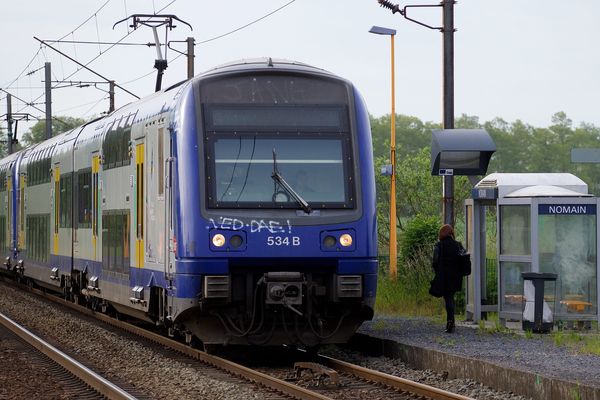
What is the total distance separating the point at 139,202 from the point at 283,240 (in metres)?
3.56

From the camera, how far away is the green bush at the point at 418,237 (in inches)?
993

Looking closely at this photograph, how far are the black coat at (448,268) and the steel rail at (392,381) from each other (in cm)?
248

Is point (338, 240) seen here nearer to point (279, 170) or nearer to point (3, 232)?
point (279, 170)

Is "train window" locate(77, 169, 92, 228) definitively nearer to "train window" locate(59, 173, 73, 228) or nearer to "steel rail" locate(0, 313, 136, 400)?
"train window" locate(59, 173, 73, 228)

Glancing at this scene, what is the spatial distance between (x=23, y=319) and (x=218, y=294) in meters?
10.8

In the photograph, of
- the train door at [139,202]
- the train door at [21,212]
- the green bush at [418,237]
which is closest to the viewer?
the train door at [139,202]

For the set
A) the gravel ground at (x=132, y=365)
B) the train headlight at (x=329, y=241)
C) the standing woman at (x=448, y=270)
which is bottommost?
the gravel ground at (x=132, y=365)

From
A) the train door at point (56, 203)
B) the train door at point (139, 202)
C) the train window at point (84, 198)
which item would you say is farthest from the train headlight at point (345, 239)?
the train door at point (56, 203)

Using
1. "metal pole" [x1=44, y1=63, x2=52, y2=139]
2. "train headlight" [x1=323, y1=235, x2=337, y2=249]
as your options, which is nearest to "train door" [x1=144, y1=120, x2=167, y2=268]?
"train headlight" [x1=323, y1=235, x2=337, y2=249]

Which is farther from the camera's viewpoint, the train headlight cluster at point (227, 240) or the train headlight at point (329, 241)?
the train headlight at point (329, 241)

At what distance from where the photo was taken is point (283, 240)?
1461 cm

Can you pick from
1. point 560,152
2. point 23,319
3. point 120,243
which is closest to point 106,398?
point 120,243

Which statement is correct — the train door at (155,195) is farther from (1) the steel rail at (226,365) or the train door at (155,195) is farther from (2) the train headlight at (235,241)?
(2) the train headlight at (235,241)

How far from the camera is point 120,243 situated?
1908 cm
